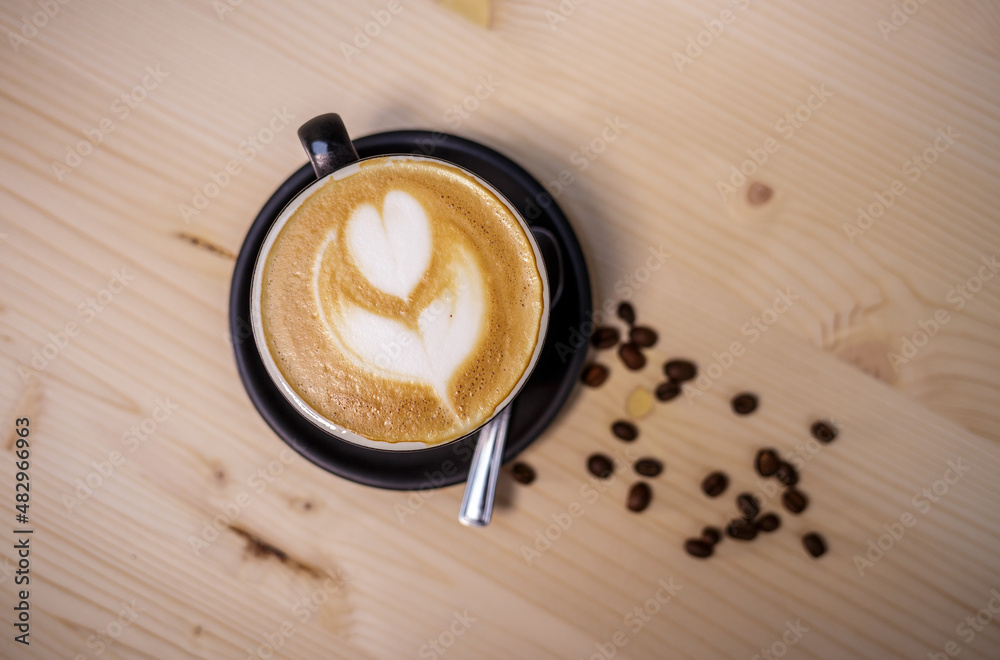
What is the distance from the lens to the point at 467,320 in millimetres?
757

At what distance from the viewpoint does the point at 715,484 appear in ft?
3.28

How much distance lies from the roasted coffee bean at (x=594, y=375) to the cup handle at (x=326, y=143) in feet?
1.68

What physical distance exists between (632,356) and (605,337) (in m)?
0.06

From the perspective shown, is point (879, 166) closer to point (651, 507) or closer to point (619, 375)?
point (619, 375)

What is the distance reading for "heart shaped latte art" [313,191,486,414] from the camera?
752 mm

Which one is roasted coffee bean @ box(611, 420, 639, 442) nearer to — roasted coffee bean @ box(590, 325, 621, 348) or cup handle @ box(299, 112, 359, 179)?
roasted coffee bean @ box(590, 325, 621, 348)

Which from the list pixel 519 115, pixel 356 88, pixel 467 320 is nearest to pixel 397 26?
pixel 356 88

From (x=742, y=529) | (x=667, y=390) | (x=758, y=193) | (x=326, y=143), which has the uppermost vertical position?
(x=758, y=193)

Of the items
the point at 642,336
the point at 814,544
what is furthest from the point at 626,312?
the point at 814,544

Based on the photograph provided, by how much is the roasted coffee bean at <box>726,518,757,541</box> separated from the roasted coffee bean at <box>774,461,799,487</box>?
10 centimetres

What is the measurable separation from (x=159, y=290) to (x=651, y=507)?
0.96 meters

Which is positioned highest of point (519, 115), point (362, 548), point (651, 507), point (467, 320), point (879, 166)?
point (879, 166)

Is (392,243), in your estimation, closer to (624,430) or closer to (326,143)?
(326,143)

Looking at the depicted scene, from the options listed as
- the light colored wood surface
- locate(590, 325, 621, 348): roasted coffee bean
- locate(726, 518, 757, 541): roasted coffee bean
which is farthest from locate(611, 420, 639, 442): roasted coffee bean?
locate(726, 518, 757, 541): roasted coffee bean
